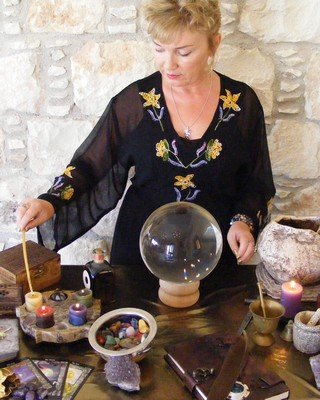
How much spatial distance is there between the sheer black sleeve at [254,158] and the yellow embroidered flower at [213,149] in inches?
3.5

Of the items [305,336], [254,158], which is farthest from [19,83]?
[305,336]

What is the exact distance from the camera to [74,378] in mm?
1021

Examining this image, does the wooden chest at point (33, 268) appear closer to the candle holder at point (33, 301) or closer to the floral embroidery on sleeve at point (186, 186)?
the candle holder at point (33, 301)

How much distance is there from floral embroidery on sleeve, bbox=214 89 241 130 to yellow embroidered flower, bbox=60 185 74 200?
460 mm

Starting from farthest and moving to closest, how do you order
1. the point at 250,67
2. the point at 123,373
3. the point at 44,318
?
the point at 250,67 → the point at 44,318 → the point at 123,373

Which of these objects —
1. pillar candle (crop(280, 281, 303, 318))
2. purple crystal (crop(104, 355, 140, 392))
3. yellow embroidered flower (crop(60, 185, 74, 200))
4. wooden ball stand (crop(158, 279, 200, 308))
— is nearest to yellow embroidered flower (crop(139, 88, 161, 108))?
yellow embroidered flower (crop(60, 185, 74, 200))

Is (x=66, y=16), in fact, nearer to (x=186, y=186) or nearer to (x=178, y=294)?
(x=186, y=186)

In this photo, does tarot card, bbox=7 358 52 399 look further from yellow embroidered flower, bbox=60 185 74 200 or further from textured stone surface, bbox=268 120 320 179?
textured stone surface, bbox=268 120 320 179

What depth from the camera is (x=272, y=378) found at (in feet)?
3.28

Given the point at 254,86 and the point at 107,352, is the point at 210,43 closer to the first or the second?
the point at 254,86

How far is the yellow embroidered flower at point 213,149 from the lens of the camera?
5.07 ft

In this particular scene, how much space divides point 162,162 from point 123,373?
0.71 metres

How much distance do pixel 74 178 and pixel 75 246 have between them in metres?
0.50

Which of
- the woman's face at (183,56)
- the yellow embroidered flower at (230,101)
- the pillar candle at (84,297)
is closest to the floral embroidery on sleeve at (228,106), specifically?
the yellow embroidered flower at (230,101)
